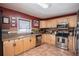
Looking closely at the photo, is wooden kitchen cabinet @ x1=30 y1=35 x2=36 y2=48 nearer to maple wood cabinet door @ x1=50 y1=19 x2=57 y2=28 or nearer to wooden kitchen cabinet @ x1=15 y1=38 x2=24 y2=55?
wooden kitchen cabinet @ x1=15 y1=38 x2=24 y2=55

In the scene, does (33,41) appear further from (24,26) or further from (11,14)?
(11,14)

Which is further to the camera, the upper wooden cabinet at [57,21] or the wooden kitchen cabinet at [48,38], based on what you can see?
the wooden kitchen cabinet at [48,38]

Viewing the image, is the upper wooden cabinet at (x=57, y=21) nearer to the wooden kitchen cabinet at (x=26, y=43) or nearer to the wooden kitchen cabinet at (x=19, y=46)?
the wooden kitchen cabinet at (x=26, y=43)

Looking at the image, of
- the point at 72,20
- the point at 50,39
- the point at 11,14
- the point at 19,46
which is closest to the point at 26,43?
the point at 19,46

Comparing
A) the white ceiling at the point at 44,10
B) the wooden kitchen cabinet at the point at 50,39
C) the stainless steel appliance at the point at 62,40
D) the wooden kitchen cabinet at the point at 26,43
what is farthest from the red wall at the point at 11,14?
the stainless steel appliance at the point at 62,40

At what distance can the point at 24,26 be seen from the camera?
4.27 ft

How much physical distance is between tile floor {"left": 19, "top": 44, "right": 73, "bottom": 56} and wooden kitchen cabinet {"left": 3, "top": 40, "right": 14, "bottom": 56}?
19 centimetres

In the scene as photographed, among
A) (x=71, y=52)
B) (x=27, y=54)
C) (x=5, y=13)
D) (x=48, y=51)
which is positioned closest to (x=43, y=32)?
(x=48, y=51)

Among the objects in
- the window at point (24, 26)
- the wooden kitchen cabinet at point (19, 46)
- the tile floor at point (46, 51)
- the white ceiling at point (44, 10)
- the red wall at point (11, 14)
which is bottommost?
the tile floor at point (46, 51)

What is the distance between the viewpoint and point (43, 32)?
1.43 metres

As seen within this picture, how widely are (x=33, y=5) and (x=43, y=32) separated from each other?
48 centimetres

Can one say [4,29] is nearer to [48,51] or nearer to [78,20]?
[48,51]

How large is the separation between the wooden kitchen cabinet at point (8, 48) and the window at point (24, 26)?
22cm

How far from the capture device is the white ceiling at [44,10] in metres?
1.19
